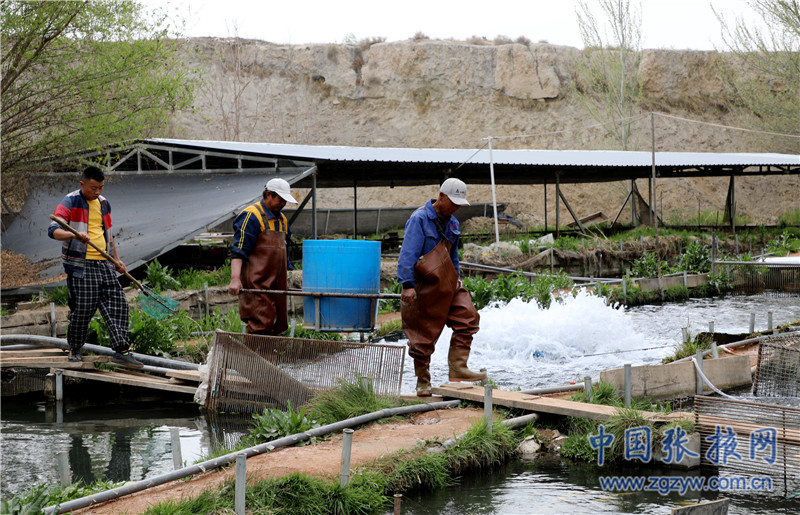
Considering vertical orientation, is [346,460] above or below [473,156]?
below

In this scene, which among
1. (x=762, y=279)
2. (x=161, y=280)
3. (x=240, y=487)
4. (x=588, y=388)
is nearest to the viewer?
(x=240, y=487)

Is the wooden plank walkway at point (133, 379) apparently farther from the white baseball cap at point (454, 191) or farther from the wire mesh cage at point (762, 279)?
the wire mesh cage at point (762, 279)

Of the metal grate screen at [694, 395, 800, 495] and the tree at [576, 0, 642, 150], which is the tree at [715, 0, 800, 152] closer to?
the tree at [576, 0, 642, 150]

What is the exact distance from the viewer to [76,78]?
13625 mm

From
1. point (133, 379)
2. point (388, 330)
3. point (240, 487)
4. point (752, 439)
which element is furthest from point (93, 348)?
point (752, 439)

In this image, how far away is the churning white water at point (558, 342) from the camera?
10.8m

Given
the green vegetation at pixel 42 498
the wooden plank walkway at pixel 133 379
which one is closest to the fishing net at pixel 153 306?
the wooden plank walkway at pixel 133 379

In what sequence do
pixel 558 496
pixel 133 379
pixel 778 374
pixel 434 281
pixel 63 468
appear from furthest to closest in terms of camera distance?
pixel 133 379 < pixel 778 374 < pixel 434 281 < pixel 558 496 < pixel 63 468

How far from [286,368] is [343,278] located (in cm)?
99

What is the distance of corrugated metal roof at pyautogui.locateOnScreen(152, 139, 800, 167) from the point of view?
18297 millimetres

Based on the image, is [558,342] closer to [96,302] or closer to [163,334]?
[163,334]

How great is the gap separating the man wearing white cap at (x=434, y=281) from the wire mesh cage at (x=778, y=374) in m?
3.23

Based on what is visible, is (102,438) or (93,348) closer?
(102,438)

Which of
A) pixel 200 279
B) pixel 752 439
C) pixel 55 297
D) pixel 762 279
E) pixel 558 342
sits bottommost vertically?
pixel 558 342
